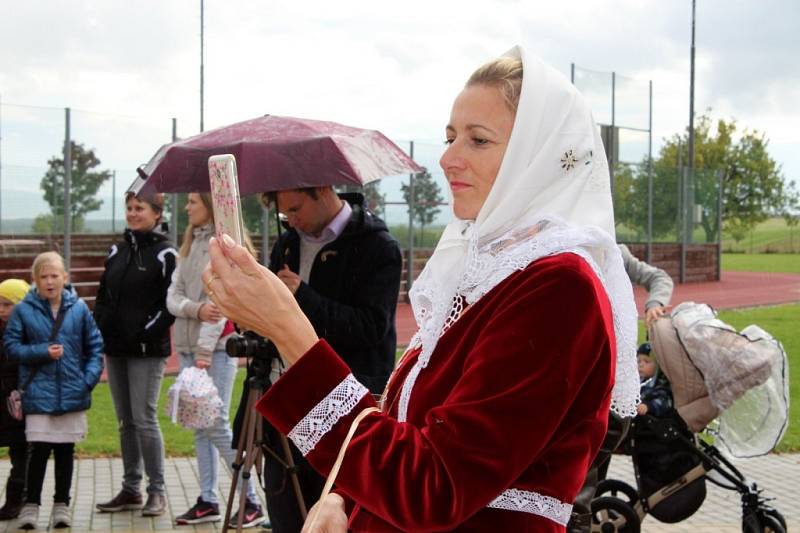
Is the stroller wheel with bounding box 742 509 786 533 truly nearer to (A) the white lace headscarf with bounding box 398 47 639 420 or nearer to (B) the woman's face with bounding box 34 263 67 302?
(A) the white lace headscarf with bounding box 398 47 639 420

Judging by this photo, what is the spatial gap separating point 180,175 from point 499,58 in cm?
382

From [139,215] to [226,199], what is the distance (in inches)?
206

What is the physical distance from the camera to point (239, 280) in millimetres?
2062

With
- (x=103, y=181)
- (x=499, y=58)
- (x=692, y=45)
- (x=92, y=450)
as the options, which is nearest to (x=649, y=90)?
(x=692, y=45)

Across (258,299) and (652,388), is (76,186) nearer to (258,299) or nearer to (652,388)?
(652,388)

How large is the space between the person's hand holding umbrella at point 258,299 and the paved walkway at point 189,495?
4864 millimetres

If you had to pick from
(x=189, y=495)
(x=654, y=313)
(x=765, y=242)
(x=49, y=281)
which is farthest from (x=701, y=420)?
(x=765, y=242)

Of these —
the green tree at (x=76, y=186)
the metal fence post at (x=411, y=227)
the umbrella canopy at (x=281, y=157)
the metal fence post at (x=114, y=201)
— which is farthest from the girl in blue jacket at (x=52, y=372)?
the metal fence post at (x=411, y=227)

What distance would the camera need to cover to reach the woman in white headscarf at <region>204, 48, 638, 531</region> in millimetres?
1892

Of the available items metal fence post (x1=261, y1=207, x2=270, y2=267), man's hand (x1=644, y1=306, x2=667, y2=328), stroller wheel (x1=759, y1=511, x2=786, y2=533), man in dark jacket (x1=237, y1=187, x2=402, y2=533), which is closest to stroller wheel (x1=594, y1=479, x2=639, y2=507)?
stroller wheel (x1=759, y1=511, x2=786, y2=533)

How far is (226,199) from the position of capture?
2195 millimetres

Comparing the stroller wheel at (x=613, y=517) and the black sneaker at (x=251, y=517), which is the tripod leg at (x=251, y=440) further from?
the stroller wheel at (x=613, y=517)

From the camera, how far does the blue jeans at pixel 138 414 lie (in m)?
7.13

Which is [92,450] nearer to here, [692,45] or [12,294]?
[12,294]
